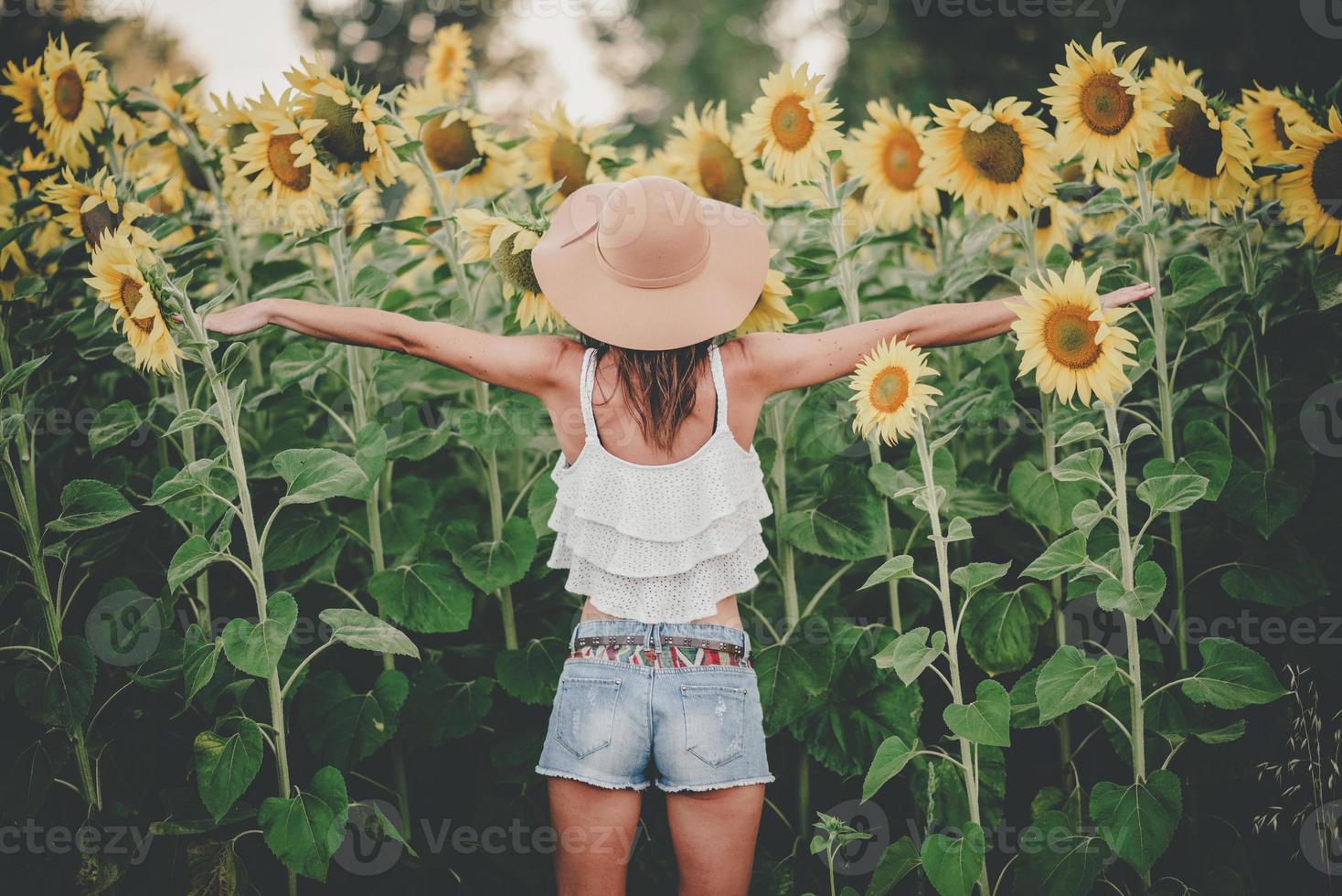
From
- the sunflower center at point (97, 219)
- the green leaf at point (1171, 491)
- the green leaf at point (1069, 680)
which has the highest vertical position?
the sunflower center at point (97, 219)

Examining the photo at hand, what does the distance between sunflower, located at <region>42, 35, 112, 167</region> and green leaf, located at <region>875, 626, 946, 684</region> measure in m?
2.72

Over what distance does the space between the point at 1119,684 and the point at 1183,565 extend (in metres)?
0.62

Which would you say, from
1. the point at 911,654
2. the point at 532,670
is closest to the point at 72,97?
the point at 532,670

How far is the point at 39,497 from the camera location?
310 centimetres

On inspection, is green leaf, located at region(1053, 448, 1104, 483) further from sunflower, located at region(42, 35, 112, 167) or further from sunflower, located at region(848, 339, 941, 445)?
sunflower, located at region(42, 35, 112, 167)

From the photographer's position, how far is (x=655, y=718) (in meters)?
2.14

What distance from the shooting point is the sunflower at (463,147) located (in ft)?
10.6

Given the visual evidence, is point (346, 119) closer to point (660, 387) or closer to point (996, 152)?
point (660, 387)

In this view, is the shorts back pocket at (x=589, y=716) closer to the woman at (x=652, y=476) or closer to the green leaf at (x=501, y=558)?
the woman at (x=652, y=476)

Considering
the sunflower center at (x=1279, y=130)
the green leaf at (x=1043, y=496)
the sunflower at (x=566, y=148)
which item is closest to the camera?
the green leaf at (x=1043, y=496)

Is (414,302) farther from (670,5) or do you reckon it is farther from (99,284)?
(670,5)

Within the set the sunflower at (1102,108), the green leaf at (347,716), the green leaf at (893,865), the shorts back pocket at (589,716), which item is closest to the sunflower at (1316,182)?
the sunflower at (1102,108)

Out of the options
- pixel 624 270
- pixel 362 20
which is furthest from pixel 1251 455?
pixel 362 20

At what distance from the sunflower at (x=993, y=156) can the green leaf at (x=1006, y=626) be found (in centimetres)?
102
